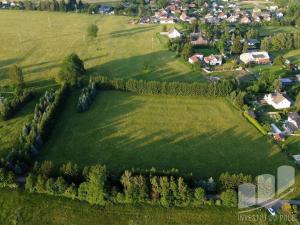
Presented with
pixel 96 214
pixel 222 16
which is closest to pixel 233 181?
pixel 96 214

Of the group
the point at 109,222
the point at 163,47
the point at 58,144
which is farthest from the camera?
the point at 163,47

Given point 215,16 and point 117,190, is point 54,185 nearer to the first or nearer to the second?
point 117,190

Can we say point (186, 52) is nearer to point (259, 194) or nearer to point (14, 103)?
point (14, 103)

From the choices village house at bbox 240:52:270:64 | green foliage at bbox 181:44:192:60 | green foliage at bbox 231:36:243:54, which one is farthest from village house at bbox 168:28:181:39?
village house at bbox 240:52:270:64

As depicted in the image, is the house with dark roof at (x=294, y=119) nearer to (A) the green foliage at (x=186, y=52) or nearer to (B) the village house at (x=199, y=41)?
(A) the green foliage at (x=186, y=52)

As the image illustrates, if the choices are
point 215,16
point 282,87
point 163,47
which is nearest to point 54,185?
point 282,87

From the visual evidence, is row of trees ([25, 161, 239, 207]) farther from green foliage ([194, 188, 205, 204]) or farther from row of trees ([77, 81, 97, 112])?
row of trees ([77, 81, 97, 112])
